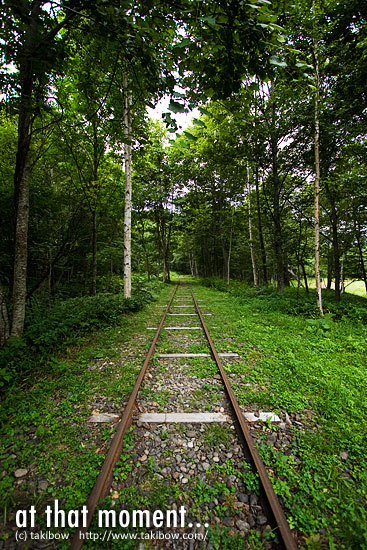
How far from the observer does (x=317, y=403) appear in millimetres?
2781

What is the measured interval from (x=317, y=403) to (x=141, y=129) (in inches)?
309

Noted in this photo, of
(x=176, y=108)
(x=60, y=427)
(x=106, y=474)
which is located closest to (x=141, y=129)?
(x=176, y=108)

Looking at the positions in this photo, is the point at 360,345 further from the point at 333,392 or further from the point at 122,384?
the point at 122,384

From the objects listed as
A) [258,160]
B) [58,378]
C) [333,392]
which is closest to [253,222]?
[258,160]

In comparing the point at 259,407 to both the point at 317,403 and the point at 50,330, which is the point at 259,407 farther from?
the point at 50,330

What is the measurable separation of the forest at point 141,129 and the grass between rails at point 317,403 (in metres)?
0.05

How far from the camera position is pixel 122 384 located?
127 inches

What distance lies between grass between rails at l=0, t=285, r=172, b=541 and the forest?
140 mm

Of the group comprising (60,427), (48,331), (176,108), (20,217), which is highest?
(176,108)

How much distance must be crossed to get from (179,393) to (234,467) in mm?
1220

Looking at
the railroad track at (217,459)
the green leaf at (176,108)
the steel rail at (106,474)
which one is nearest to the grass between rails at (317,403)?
the railroad track at (217,459)

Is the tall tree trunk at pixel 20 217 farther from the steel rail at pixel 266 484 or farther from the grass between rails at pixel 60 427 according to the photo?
the steel rail at pixel 266 484

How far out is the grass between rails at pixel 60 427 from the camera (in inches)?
67.8

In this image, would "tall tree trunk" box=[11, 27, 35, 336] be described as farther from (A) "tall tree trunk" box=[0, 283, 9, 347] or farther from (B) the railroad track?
(B) the railroad track
